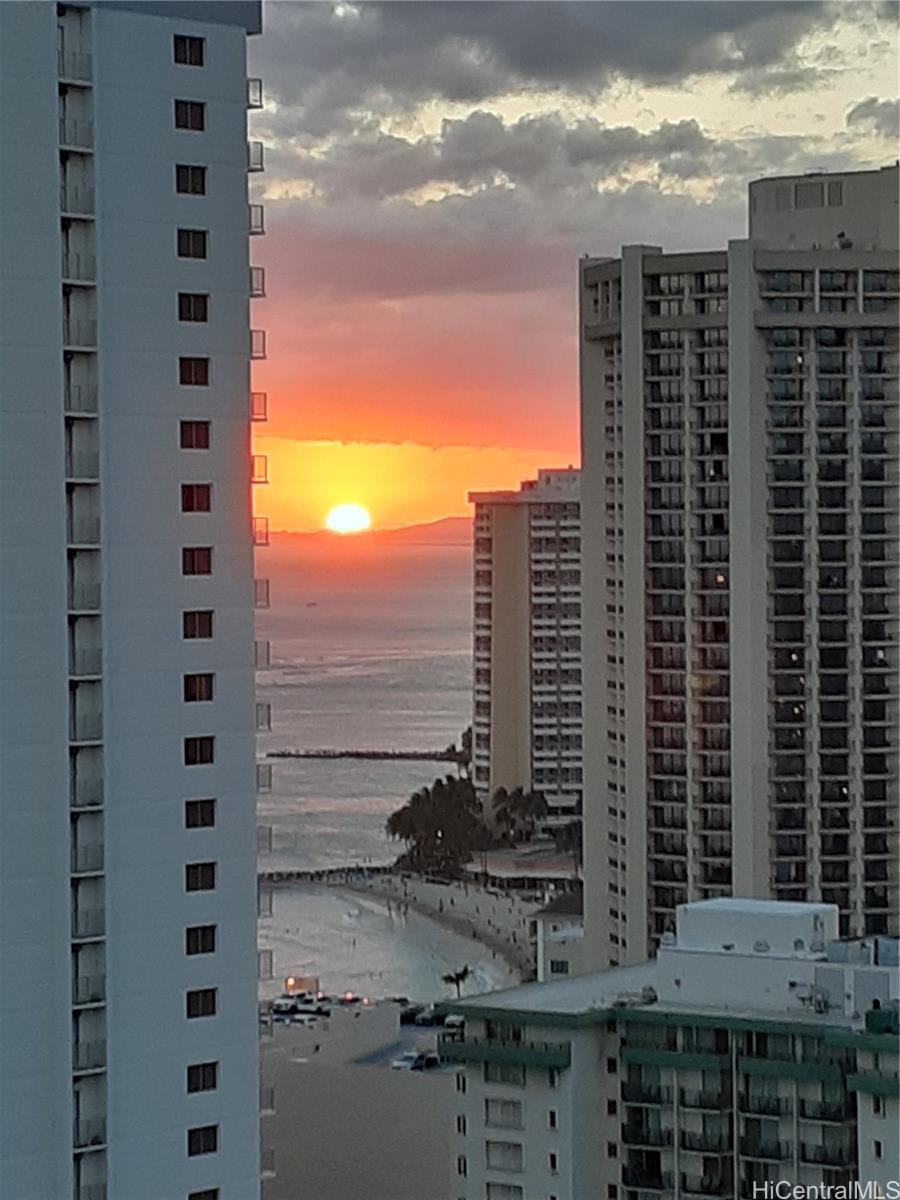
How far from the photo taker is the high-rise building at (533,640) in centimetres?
2250

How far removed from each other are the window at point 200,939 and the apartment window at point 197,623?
44 cm

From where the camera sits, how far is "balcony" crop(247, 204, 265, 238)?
11.8 feet

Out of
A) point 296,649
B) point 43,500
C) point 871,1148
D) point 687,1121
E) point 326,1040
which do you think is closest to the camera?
point 43,500

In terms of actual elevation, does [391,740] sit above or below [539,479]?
below

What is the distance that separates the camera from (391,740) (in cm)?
3578

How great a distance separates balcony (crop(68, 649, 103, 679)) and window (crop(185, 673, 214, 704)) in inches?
5.5

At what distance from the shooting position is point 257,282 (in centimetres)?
366

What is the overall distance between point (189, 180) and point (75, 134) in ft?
0.60

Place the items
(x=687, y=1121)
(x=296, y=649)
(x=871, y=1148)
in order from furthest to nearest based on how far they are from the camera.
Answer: (x=296, y=649) < (x=687, y=1121) < (x=871, y=1148)

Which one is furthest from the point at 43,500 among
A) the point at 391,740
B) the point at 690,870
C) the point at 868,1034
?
the point at 391,740

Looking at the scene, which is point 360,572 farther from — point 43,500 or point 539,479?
point 43,500

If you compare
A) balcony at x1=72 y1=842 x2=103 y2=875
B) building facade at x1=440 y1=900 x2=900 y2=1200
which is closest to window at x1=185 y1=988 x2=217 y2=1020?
balcony at x1=72 y1=842 x2=103 y2=875

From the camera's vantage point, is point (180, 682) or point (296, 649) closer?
point (180, 682)

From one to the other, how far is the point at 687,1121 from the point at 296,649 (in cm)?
4302
